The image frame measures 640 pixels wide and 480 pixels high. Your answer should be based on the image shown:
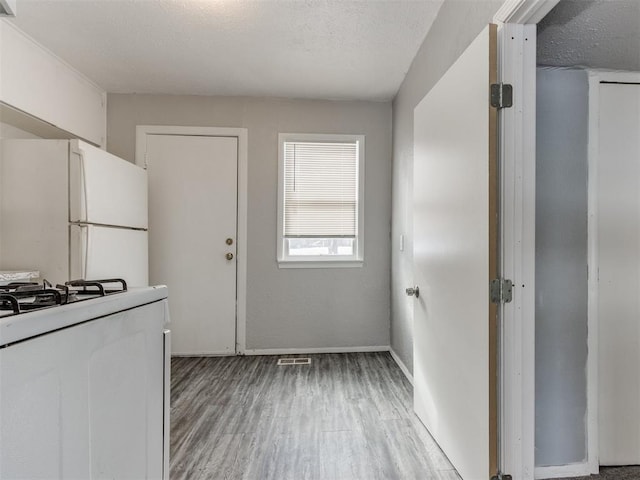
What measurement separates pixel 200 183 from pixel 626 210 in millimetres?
3049

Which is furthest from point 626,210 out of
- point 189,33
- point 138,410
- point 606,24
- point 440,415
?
point 189,33

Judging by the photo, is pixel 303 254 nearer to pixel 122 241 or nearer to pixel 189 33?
pixel 122 241

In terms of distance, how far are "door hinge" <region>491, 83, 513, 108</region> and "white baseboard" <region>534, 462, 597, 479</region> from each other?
1629mm

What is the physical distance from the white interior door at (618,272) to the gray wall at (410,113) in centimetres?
73

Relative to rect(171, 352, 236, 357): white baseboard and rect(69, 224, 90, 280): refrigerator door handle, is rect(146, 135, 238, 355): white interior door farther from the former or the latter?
rect(69, 224, 90, 280): refrigerator door handle

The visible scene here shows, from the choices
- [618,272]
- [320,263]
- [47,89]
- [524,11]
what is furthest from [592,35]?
[47,89]

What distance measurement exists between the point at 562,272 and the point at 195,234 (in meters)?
2.80

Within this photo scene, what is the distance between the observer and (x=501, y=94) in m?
1.22

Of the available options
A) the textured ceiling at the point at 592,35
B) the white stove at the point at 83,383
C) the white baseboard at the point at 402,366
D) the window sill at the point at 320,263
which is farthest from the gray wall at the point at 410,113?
the white stove at the point at 83,383

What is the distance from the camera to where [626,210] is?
1.56 metres

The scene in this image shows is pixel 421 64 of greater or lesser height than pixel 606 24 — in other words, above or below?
above

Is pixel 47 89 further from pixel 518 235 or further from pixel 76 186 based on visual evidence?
pixel 518 235

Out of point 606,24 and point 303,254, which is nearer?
point 606,24

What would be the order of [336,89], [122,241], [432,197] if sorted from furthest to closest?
1. [336,89]
2. [122,241]
3. [432,197]
